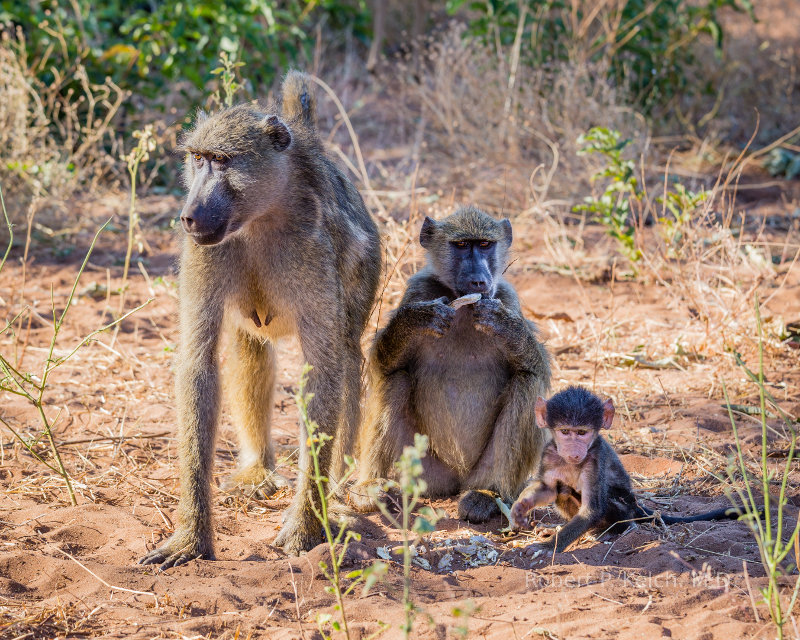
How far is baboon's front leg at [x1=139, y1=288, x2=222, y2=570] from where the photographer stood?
10.1 feet

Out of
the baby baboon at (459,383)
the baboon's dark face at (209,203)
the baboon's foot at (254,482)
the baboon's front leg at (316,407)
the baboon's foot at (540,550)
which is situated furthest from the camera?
the baboon's foot at (254,482)

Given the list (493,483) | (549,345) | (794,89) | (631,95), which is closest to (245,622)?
(493,483)

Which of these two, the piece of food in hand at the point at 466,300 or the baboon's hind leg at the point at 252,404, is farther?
the baboon's hind leg at the point at 252,404

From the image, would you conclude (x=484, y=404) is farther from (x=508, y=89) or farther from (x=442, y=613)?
(x=508, y=89)

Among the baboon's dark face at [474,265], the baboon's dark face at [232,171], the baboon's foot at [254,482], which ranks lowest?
the baboon's foot at [254,482]

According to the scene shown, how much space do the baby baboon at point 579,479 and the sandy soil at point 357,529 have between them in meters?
0.08

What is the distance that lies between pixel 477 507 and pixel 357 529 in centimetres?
48

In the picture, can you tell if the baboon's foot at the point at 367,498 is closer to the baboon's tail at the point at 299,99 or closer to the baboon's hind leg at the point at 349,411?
the baboon's hind leg at the point at 349,411

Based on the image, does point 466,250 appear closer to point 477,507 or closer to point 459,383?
point 459,383

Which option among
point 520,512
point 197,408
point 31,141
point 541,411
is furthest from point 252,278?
point 31,141

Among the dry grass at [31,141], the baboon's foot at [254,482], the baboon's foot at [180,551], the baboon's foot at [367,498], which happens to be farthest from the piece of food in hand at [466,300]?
the dry grass at [31,141]

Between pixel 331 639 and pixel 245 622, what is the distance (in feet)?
0.90

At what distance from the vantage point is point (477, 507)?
3475 mm

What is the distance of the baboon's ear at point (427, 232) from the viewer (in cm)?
377
